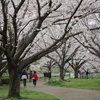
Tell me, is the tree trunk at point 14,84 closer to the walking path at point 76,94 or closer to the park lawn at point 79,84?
the walking path at point 76,94

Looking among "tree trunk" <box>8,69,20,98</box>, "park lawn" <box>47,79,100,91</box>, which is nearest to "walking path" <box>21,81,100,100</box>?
"park lawn" <box>47,79,100,91</box>

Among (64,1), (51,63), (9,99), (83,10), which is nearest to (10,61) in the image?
(9,99)

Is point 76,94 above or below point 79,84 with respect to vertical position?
below

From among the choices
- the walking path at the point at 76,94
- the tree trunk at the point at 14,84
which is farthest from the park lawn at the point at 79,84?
the tree trunk at the point at 14,84

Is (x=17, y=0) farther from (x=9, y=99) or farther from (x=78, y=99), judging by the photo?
(x=78, y=99)

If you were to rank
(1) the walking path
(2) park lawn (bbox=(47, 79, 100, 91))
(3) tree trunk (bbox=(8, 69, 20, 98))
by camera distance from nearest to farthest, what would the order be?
(3) tree trunk (bbox=(8, 69, 20, 98)) < (1) the walking path < (2) park lawn (bbox=(47, 79, 100, 91))

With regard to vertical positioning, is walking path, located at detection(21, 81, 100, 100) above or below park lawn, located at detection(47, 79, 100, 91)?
below

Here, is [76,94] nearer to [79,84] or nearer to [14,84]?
[14,84]

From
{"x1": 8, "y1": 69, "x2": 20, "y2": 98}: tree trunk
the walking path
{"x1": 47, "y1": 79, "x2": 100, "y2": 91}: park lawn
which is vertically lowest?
the walking path

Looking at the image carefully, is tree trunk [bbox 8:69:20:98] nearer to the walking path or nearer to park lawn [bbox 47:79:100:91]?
the walking path

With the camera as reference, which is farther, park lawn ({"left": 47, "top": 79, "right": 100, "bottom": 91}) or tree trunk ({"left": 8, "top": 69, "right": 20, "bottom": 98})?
park lawn ({"left": 47, "top": 79, "right": 100, "bottom": 91})

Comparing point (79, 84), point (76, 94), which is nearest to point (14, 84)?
point (76, 94)

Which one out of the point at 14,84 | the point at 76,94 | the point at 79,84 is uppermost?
the point at 14,84

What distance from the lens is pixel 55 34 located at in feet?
59.6
